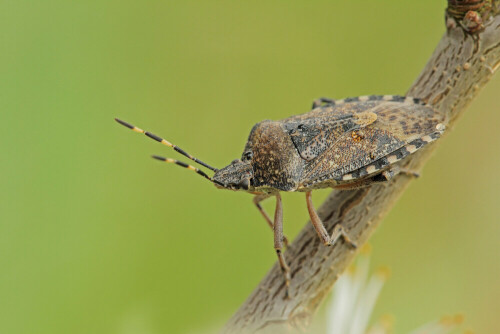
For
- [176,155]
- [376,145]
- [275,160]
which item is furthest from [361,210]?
[176,155]

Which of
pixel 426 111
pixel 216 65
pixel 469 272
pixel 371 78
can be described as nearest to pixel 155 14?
pixel 216 65

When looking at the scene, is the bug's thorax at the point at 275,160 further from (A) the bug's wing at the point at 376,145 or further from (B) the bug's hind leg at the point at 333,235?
(B) the bug's hind leg at the point at 333,235

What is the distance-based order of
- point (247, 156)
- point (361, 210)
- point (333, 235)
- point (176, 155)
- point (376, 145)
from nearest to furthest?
1. point (333, 235)
2. point (361, 210)
3. point (376, 145)
4. point (247, 156)
5. point (176, 155)

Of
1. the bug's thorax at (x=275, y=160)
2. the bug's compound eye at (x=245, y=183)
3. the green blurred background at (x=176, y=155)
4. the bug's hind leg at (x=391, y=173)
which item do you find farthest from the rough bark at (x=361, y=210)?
the green blurred background at (x=176, y=155)

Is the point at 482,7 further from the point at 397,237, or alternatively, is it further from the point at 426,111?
the point at 397,237

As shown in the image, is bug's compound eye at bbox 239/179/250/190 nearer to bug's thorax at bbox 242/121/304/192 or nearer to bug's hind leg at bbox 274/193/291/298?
bug's thorax at bbox 242/121/304/192

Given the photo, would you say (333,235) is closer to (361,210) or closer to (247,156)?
(361,210)

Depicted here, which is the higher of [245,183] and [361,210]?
[245,183]
